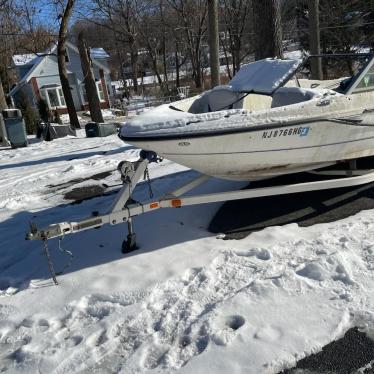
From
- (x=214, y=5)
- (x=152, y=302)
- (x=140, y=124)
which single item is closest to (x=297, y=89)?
(x=140, y=124)

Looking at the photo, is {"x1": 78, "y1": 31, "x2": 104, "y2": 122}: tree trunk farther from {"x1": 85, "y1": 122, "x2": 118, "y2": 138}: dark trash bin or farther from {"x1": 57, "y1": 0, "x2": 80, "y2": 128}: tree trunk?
{"x1": 85, "y1": 122, "x2": 118, "y2": 138}: dark trash bin

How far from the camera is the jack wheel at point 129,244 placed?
4191 millimetres

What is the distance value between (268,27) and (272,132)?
14.8 feet

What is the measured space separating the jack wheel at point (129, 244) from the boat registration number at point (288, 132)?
1483 millimetres

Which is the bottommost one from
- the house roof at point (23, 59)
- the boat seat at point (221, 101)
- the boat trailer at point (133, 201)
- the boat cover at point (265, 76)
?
the boat trailer at point (133, 201)

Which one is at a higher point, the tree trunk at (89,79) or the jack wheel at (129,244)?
the tree trunk at (89,79)

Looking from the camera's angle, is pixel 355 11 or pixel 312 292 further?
pixel 355 11

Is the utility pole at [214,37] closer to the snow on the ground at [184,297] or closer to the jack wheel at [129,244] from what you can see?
the snow on the ground at [184,297]

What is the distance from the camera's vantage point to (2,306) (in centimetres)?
356

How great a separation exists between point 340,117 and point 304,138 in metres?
0.43

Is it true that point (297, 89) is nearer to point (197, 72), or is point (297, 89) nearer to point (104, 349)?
point (104, 349)

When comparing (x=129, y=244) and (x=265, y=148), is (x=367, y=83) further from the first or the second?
(x=129, y=244)

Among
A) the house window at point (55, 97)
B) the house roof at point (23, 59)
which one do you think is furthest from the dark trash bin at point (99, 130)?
the house roof at point (23, 59)

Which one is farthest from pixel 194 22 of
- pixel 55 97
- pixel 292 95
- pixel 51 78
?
pixel 292 95
